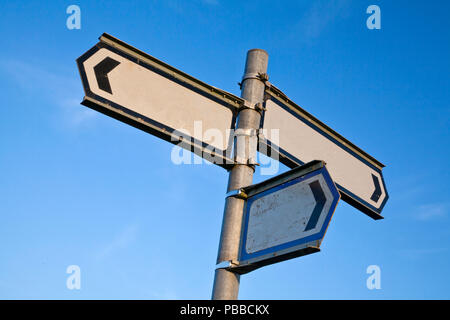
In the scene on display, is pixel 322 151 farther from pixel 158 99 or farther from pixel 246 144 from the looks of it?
pixel 158 99

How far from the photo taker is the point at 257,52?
145 inches

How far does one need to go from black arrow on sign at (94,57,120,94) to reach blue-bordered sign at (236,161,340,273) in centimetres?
102

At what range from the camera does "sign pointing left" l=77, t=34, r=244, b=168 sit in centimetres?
301

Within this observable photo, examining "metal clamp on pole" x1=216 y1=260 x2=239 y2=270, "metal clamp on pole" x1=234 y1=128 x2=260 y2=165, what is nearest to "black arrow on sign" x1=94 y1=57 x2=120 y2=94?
"metal clamp on pole" x1=234 y1=128 x2=260 y2=165

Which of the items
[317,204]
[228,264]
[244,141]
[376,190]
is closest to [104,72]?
[244,141]

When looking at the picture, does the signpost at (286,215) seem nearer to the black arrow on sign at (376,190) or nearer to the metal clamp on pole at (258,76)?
the metal clamp on pole at (258,76)

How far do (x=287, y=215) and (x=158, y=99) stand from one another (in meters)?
1.10

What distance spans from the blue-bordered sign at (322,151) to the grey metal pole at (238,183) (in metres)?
0.12

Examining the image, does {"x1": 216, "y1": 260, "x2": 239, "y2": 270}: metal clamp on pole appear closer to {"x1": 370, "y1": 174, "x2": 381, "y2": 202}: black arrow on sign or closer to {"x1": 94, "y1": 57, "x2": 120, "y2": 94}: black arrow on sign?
{"x1": 94, "y1": 57, "x2": 120, "y2": 94}: black arrow on sign

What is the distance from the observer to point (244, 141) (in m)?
3.35
